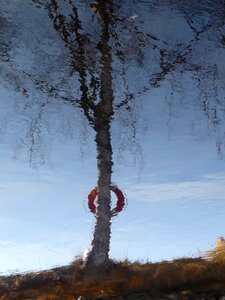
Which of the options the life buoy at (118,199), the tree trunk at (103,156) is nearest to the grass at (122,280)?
the tree trunk at (103,156)

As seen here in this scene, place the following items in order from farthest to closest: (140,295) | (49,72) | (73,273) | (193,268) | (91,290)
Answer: (49,72)
(73,273)
(193,268)
(91,290)
(140,295)

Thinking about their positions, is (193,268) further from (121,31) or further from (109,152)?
(121,31)

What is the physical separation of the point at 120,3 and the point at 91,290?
7.94 m

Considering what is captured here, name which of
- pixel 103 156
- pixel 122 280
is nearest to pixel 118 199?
pixel 103 156

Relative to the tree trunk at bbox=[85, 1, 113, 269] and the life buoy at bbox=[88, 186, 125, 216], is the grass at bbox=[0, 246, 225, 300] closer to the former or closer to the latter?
the tree trunk at bbox=[85, 1, 113, 269]

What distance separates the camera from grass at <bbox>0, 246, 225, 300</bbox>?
9.03 metres

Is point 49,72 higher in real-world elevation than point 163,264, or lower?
higher

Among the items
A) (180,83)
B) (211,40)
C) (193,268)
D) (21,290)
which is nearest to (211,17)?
(211,40)

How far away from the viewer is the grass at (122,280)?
29.6 ft

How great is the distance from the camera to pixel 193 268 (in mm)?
10172

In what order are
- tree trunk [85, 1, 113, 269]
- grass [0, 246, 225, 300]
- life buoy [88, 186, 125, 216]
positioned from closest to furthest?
grass [0, 246, 225, 300] → tree trunk [85, 1, 113, 269] → life buoy [88, 186, 125, 216]

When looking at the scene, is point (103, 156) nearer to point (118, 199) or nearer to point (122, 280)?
point (118, 199)

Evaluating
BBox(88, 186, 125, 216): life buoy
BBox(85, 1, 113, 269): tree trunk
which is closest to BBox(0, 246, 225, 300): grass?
BBox(85, 1, 113, 269): tree trunk

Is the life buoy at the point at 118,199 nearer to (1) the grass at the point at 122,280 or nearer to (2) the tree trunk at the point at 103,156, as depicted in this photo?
(2) the tree trunk at the point at 103,156
